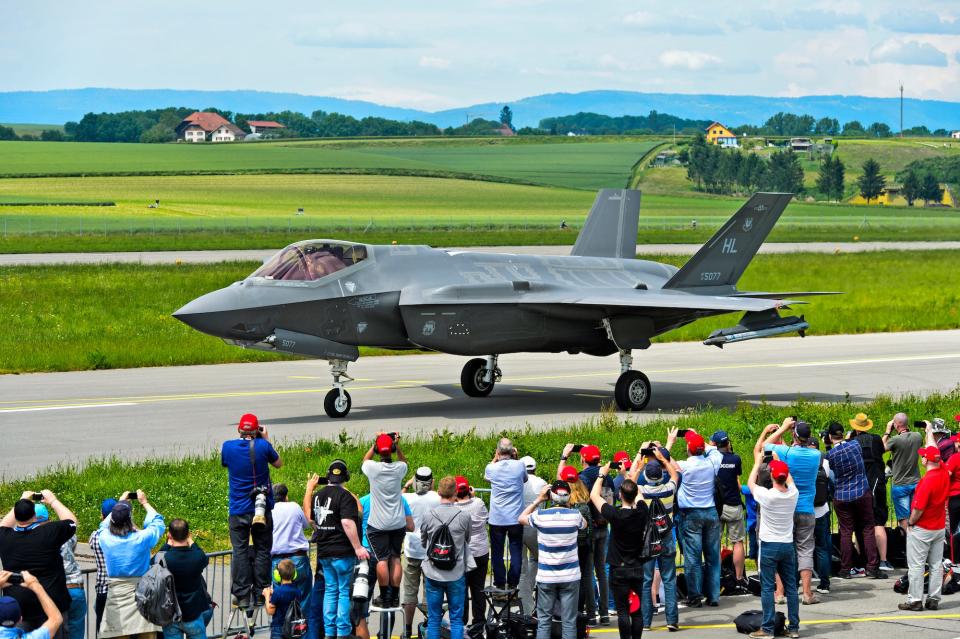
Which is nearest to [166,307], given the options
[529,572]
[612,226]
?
[612,226]

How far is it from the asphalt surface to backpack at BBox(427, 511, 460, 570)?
39610 millimetres

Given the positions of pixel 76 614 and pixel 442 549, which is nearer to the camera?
pixel 76 614

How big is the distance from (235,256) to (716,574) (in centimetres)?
4472

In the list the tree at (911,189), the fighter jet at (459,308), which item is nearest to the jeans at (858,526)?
the fighter jet at (459,308)

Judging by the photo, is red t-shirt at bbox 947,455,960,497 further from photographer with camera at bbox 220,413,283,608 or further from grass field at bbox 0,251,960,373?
grass field at bbox 0,251,960,373

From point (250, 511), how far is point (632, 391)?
40.0 ft

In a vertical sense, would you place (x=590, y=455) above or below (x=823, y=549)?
above

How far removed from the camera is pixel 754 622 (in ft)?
38.3

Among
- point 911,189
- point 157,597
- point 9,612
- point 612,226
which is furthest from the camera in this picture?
point 911,189

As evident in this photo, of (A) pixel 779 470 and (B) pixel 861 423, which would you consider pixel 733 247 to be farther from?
(A) pixel 779 470

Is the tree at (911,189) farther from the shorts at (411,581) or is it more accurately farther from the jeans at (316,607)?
the jeans at (316,607)

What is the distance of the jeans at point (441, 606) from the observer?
1095 centimetres

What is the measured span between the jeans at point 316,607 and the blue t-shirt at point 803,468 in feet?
15.7

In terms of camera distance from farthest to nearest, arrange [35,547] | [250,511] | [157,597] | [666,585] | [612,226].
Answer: [612,226], [250,511], [666,585], [157,597], [35,547]
